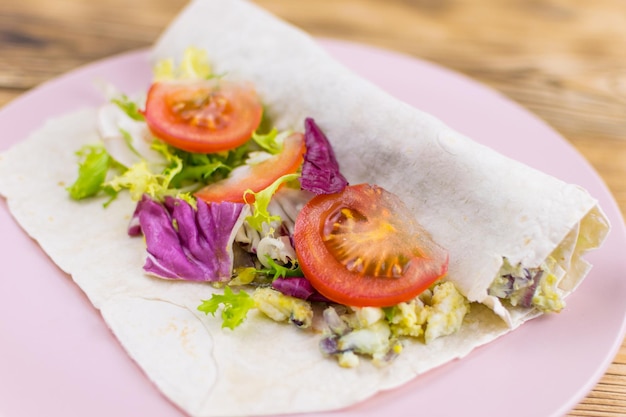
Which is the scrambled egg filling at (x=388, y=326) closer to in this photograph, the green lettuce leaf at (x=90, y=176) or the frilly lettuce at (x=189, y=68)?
the green lettuce leaf at (x=90, y=176)

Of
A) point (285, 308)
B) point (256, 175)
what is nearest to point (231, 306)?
point (285, 308)

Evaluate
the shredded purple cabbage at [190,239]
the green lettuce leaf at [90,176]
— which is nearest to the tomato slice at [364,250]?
the shredded purple cabbage at [190,239]

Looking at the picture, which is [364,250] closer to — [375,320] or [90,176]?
[375,320]

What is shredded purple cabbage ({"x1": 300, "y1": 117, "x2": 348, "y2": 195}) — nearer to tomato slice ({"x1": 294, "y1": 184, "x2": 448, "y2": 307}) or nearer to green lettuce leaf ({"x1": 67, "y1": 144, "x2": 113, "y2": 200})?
tomato slice ({"x1": 294, "y1": 184, "x2": 448, "y2": 307})

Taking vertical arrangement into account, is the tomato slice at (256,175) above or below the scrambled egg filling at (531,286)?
below

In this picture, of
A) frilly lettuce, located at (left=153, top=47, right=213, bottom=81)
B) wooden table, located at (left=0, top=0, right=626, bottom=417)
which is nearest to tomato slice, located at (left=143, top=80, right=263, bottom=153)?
frilly lettuce, located at (left=153, top=47, right=213, bottom=81)
